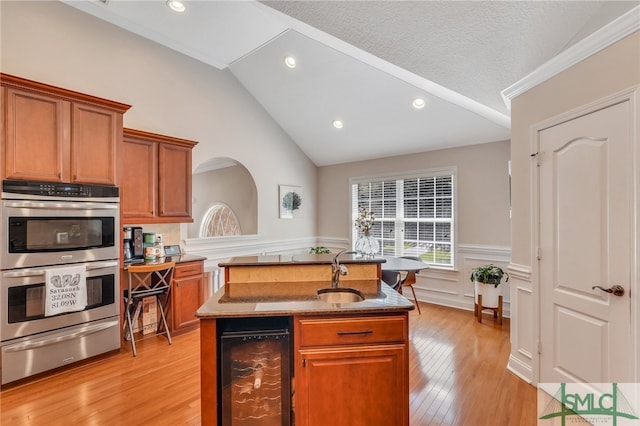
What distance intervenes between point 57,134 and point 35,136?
0.14 m

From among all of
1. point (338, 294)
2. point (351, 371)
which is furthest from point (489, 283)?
point (351, 371)

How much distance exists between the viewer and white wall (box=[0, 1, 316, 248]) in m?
2.84

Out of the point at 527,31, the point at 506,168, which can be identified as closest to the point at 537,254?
the point at 527,31

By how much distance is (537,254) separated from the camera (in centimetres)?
238

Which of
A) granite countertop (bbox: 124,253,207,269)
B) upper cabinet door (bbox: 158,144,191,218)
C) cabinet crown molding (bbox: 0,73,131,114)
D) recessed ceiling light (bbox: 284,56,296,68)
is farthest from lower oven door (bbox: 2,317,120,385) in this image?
recessed ceiling light (bbox: 284,56,296,68)

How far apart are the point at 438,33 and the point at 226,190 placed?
16.1 feet

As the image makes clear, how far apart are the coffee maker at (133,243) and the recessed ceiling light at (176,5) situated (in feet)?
8.16

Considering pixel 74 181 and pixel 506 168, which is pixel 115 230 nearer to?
pixel 74 181

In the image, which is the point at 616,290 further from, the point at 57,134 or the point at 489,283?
the point at 57,134

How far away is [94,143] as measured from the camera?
2764 millimetres

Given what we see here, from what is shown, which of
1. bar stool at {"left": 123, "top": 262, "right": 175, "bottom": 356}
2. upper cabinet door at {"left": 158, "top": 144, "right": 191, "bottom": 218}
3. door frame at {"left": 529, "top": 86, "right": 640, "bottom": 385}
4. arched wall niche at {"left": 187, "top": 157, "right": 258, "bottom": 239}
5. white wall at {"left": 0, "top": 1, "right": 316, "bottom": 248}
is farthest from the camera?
arched wall niche at {"left": 187, "top": 157, "right": 258, "bottom": 239}

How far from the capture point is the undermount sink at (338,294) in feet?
6.63

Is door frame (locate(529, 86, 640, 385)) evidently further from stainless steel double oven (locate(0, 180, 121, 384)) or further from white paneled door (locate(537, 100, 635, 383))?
stainless steel double oven (locate(0, 180, 121, 384))

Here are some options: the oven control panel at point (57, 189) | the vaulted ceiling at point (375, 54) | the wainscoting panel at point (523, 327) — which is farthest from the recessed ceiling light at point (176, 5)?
the wainscoting panel at point (523, 327)
